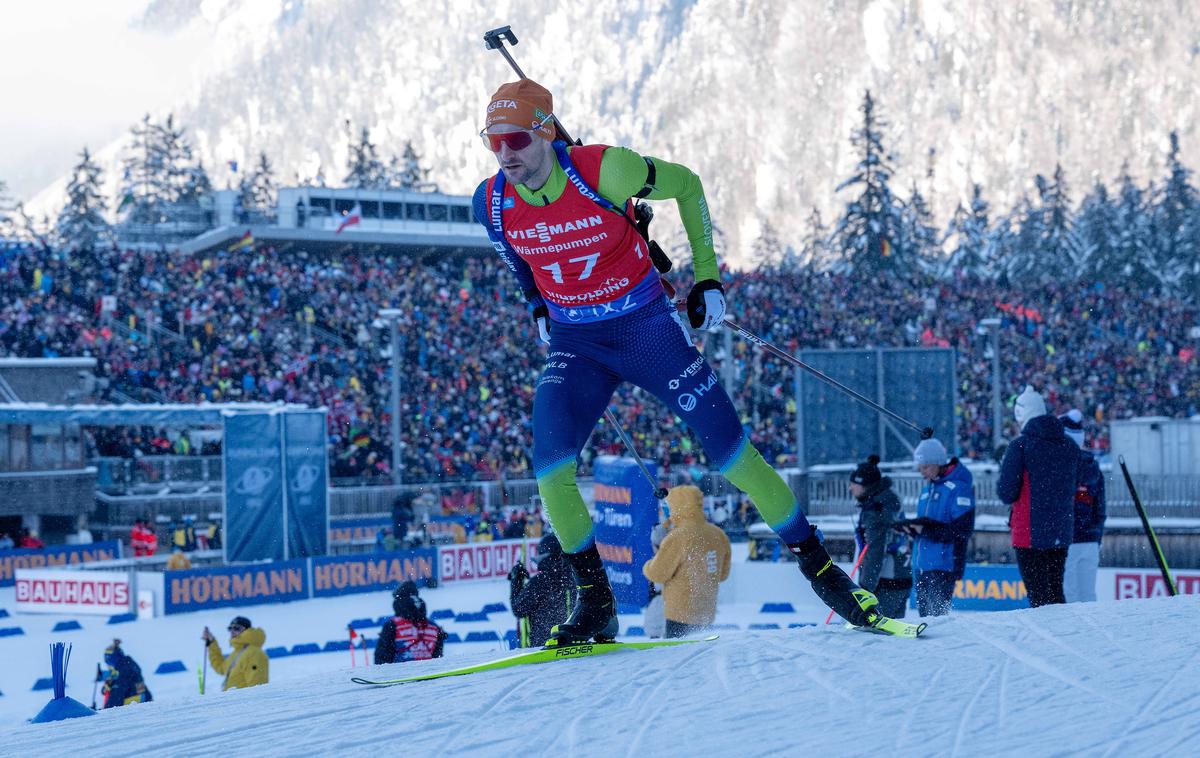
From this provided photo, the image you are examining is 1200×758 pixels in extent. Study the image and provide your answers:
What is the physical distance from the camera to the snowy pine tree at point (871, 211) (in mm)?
59656

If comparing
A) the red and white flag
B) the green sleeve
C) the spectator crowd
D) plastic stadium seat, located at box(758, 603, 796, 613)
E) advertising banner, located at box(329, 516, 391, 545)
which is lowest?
plastic stadium seat, located at box(758, 603, 796, 613)

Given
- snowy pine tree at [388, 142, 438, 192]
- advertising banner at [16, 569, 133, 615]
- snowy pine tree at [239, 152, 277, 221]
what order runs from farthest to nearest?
snowy pine tree at [239, 152, 277, 221]
snowy pine tree at [388, 142, 438, 192]
advertising banner at [16, 569, 133, 615]

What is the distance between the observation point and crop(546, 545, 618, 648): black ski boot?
5031 millimetres

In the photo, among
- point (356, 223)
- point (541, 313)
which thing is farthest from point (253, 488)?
point (356, 223)

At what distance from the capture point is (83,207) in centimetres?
6150

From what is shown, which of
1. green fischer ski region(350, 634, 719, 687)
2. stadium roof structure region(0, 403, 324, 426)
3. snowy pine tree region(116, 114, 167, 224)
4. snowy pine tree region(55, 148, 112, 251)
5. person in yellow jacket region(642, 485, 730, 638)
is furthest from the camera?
snowy pine tree region(116, 114, 167, 224)

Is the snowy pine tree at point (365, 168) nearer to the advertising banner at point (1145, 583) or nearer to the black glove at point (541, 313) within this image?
the advertising banner at point (1145, 583)

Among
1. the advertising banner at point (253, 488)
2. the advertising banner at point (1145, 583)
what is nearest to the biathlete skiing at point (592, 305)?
the advertising banner at point (1145, 583)

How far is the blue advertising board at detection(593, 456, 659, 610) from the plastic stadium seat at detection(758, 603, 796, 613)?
162cm

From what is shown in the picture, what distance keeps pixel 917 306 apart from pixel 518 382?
16235 mm

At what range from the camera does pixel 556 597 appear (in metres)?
8.46

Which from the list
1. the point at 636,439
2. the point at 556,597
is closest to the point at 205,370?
the point at 636,439

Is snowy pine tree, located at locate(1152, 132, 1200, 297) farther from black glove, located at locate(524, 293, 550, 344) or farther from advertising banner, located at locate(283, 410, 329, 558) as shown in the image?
black glove, located at locate(524, 293, 550, 344)

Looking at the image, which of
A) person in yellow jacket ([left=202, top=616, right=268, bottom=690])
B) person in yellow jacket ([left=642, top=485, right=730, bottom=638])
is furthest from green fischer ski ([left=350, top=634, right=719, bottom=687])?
person in yellow jacket ([left=202, top=616, right=268, bottom=690])
